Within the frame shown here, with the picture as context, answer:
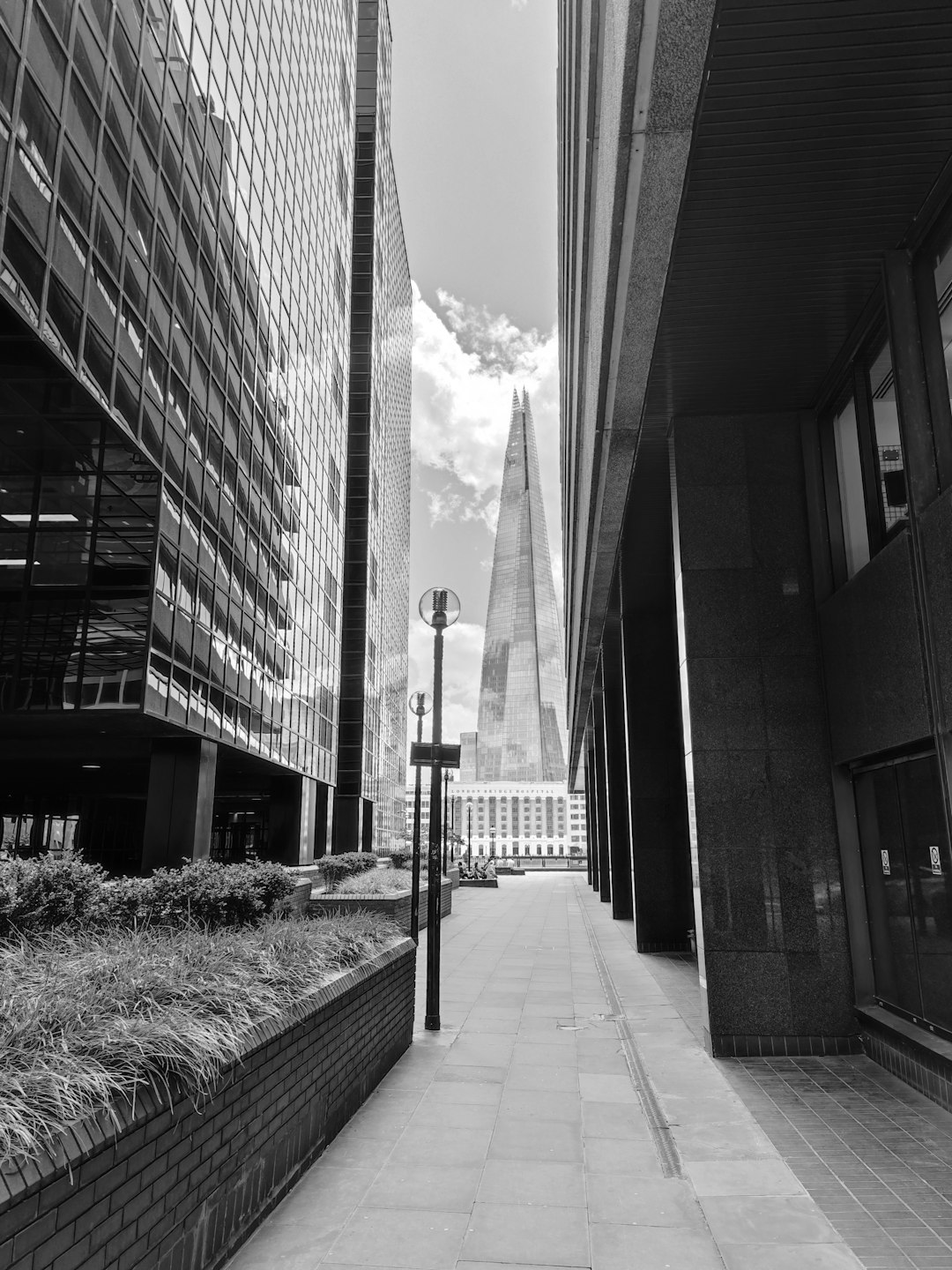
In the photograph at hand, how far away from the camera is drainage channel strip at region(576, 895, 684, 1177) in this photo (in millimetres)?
6357

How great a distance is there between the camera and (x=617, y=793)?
26094 mm

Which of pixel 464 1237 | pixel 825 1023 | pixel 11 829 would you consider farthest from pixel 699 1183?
pixel 11 829

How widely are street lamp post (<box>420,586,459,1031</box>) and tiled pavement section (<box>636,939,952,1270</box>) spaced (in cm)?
349

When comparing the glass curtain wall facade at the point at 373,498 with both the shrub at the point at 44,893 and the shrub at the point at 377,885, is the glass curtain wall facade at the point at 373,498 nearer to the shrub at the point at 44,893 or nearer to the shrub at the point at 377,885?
the shrub at the point at 377,885

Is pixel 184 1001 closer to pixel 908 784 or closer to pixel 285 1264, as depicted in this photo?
pixel 285 1264

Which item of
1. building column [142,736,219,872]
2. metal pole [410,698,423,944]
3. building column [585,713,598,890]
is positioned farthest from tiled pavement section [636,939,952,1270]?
building column [585,713,598,890]

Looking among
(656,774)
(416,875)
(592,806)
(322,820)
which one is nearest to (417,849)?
(416,875)

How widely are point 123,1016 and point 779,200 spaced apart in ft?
25.3

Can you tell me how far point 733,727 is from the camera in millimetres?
10219

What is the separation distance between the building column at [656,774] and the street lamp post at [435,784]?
6.95m

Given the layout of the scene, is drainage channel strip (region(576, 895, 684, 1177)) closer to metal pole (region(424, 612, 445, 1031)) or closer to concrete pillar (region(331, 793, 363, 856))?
metal pole (region(424, 612, 445, 1031))

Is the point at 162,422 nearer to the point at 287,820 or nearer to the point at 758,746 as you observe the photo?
the point at 758,746

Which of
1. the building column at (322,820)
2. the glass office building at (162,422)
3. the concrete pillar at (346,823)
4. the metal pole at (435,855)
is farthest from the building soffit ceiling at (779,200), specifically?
the concrete pillar at (346,823)

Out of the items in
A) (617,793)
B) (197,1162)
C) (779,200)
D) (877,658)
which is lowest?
(197,1162)
